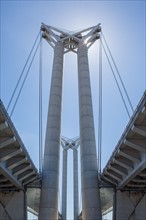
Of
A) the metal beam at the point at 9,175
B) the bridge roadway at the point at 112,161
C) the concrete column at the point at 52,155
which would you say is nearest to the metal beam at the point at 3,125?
the bridge roadway at the point at 112,161

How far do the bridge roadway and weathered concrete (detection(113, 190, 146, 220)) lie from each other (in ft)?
3.24

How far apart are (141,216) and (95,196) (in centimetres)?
650

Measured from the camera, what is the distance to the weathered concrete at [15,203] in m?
33.7

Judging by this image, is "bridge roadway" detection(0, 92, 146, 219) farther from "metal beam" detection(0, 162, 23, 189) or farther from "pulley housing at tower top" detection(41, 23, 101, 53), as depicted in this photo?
"pulley housing at tower top" detection(41, 23, 101, 53)

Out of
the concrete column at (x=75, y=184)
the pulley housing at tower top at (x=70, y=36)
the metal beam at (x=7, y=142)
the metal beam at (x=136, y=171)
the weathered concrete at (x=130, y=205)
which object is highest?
the pulley housing at tower top at (x=70, y=36)

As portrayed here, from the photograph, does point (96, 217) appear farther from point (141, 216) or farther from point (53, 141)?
point (53, 141)

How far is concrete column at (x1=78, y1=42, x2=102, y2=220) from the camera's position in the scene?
34.2 metres

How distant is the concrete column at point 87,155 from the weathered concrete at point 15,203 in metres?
7.36

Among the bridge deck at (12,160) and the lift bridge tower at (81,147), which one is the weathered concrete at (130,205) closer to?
the lift bridge tower at (81,147)

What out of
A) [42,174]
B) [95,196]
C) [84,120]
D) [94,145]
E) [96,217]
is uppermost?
[84,120]

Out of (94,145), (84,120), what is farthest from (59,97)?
(94,145)

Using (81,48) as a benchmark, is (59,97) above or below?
below

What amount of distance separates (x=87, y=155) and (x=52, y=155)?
4.64 meters

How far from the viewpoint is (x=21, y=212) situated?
112ft
